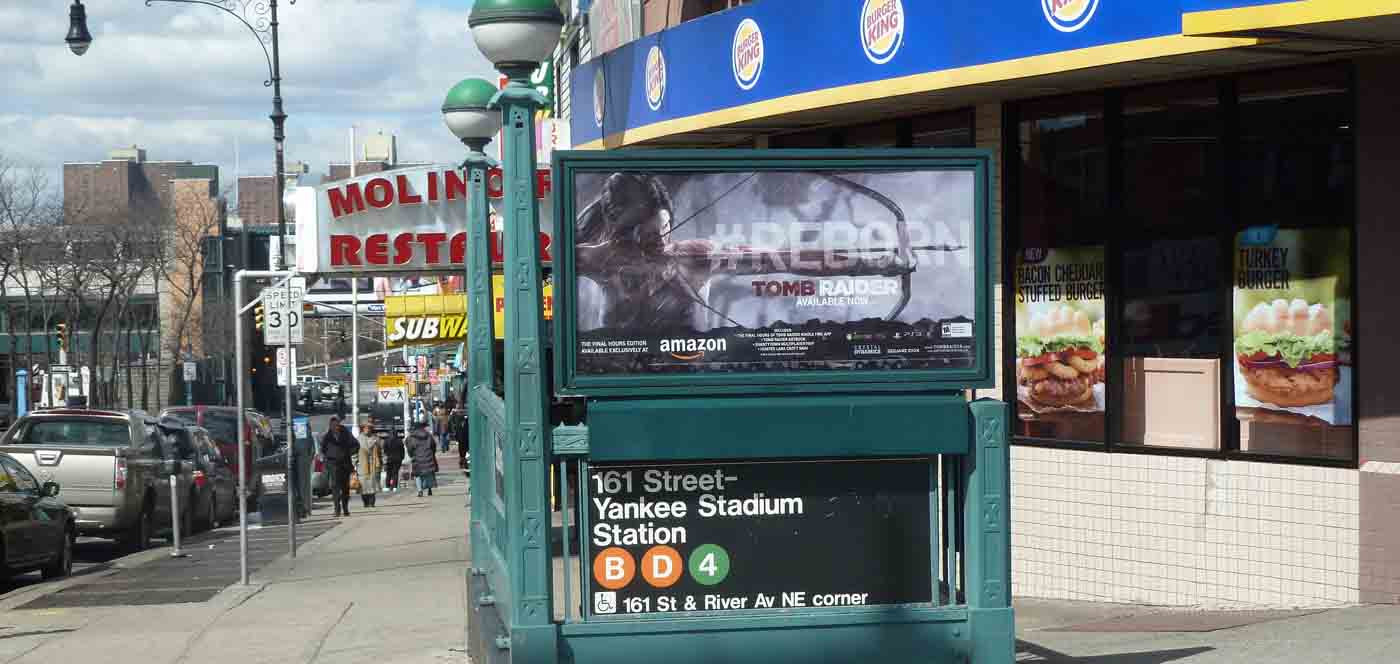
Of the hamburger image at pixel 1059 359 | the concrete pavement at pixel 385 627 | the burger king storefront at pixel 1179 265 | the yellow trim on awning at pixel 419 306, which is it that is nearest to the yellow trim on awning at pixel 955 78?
the burger king storefront at pixel 1179 265

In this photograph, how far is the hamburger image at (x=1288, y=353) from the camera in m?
10.1

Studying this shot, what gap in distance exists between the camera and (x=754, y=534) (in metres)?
6.64

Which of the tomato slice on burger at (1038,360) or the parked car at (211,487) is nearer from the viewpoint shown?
the tomato slice on burger at (1038,360)

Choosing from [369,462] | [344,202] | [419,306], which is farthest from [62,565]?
[369,462]

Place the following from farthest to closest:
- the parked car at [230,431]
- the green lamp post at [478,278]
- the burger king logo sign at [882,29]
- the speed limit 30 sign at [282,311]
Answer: the parked car at [230,431] < the speed limit 30 sign at [282,311] < the burger king logo sign at [882,29] < the green lamp post at [478,278]

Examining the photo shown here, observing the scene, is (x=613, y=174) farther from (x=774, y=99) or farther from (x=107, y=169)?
(x=107, y=169)

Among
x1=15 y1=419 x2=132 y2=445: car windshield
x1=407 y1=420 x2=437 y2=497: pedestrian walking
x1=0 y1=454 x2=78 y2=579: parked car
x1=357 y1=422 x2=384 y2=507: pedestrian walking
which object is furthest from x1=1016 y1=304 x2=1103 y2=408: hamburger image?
A: x1=407 y1=420 x2=437 y2=497: pedestrian walking

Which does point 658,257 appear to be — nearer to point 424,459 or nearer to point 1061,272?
point 1061,272

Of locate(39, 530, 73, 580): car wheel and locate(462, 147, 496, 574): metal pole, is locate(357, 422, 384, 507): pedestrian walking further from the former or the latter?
locate(462, 147, 496, 574): metal pole

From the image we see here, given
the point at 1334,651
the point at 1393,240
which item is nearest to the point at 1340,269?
the point at 1393,240

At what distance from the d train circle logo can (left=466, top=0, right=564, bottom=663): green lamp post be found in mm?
4905

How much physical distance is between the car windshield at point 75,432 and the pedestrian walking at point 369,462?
25.7ft

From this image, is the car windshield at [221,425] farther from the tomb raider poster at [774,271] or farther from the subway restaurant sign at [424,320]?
the tomb raider poster at [774,271]

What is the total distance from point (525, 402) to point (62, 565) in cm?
1377
